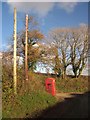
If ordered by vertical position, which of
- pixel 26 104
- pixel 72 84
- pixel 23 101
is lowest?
pixel 26 104

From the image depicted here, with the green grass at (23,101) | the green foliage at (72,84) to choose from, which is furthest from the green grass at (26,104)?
the green foliage at (72,84)

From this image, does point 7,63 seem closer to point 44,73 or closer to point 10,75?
point 10,75

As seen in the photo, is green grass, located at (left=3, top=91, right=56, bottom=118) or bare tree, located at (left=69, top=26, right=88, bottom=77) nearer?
green grass, located at (left=3, top=91, right=56, bottom=118)

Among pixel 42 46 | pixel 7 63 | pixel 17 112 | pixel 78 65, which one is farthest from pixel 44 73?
pixel 17 112

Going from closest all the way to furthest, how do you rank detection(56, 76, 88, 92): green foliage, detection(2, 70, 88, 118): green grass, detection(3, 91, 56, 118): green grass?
detection(3, 91, 56, 118): green grass < detection(2, 70, 88, 118): green grass < detection(56, 76, 88, 92): green foliage

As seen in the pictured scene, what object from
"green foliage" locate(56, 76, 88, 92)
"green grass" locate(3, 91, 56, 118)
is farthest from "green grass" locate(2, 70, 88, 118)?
"green foliage" locate(56, 76, 88, 92)

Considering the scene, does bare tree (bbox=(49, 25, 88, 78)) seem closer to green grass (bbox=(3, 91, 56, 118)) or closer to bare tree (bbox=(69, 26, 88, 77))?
bare tree (bbox=(69, 26, 88, 77))

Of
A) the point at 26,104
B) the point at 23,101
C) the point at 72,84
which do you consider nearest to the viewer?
the point at 26,104

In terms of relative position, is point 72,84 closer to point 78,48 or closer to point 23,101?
point 78,48

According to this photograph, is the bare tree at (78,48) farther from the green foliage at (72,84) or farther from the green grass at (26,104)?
the green grass at (26,104)

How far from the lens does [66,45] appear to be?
38438mm

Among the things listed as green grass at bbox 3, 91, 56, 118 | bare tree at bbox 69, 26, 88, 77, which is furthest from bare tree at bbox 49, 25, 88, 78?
green grass at bbox 3, 91, 56, 118

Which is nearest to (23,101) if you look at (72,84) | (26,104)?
(26,104)

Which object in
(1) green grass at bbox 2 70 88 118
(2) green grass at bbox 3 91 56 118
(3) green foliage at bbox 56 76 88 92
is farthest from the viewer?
(3) green foliage at bbox 56 76 88 92
